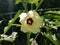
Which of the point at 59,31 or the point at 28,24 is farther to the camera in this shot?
the point at 59,31

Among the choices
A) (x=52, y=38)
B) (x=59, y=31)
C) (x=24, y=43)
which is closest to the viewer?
(x=52, y=38)

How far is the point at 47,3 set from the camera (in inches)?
65.0

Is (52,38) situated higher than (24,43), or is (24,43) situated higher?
(52,38)

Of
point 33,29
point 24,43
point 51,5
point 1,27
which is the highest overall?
point 33,29

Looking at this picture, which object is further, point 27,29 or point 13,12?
point 13,12

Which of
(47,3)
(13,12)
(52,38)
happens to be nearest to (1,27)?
(13,12)

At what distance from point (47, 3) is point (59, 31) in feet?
1.03

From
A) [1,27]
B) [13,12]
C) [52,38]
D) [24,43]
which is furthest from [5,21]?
[52,38]

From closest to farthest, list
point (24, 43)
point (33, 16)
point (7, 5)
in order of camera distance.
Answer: point (33, 16) < point (24, 43) < point (7, 5)

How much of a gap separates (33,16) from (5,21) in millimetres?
864

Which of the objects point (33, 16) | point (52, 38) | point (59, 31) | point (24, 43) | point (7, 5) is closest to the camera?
point (33, 16)

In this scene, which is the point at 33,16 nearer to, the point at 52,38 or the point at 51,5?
the point at 52,38

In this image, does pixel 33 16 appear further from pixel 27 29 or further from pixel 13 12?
pixel 13 12

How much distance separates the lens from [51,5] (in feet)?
5.50
